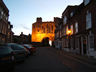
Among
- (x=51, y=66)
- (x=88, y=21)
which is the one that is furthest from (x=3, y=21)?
(x=51, y=66)

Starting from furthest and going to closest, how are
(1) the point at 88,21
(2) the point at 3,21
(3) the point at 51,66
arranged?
(2) the point at 3,21
(1) the point at 88,21
(3) the point at 51,66

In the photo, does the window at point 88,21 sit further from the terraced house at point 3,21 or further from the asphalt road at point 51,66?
the terraced house at point 3,21

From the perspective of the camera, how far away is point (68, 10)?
24.9 m

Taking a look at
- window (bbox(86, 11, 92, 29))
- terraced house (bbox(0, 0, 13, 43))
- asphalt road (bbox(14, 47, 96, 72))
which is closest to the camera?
asphalt road (bbox(14, 47, 96, 72))

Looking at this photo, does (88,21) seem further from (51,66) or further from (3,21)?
(3,21)

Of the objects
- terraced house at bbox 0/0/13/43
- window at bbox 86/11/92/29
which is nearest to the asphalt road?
window at bbox 86/11/92/29

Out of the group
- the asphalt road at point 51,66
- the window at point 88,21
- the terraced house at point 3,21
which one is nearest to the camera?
the asphalt road at point 51,66

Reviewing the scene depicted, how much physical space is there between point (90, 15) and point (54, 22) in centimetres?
5473

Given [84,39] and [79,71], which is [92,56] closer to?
[84,39]

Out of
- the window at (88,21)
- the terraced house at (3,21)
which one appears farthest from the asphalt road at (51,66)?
the terraced house at (3,21)

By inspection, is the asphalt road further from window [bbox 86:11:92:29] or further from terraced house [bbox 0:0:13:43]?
terraced house [bbox 0:0:13:43]

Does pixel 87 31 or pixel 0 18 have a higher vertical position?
pixel 0 18

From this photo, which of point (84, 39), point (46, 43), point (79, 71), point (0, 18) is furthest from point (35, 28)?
point (79, 71)

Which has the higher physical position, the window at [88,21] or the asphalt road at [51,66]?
the window at [88,21]
